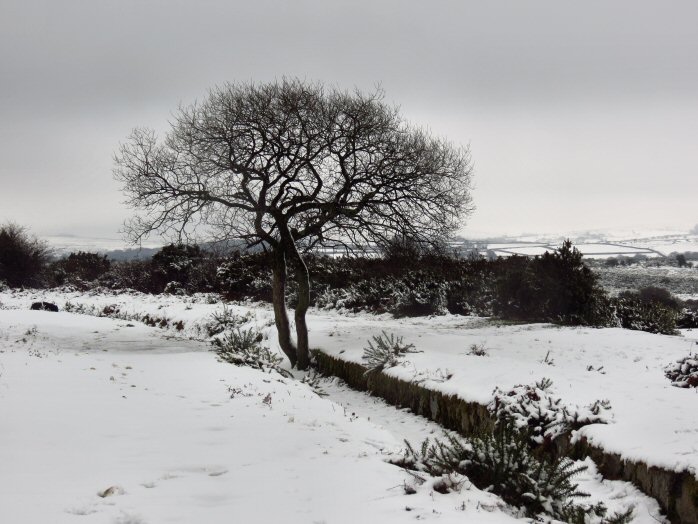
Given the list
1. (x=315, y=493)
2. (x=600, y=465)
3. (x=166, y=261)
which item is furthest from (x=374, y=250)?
A: (x=166, y=261)

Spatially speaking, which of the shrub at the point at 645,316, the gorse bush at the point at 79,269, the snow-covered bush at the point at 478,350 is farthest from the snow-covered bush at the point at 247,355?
the gorse bush at the point at 79,269

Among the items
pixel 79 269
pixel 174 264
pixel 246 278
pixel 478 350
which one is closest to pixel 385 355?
pixel 478 350

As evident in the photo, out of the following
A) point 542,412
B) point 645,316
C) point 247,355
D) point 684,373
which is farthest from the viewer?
point 645,316

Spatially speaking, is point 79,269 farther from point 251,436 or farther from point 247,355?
point 251,436

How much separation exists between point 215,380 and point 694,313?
62.0 feet

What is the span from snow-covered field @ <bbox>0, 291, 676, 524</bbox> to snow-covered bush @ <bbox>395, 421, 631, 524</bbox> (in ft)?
1.23

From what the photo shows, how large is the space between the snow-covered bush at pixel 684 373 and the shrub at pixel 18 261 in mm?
45903

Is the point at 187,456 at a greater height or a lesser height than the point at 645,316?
greater

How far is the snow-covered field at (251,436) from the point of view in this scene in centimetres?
364

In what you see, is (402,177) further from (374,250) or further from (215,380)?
(215,380)

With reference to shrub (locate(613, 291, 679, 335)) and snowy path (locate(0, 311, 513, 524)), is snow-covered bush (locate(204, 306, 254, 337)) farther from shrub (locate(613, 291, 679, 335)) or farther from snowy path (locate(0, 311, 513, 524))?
shrub (locate(613, 291, 679, 335))

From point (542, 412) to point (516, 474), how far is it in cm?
214

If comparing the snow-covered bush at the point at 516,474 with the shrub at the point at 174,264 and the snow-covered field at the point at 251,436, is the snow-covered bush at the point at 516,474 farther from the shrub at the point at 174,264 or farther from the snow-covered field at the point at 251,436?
the shrub at the point at 174,264

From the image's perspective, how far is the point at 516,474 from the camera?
4.45m
